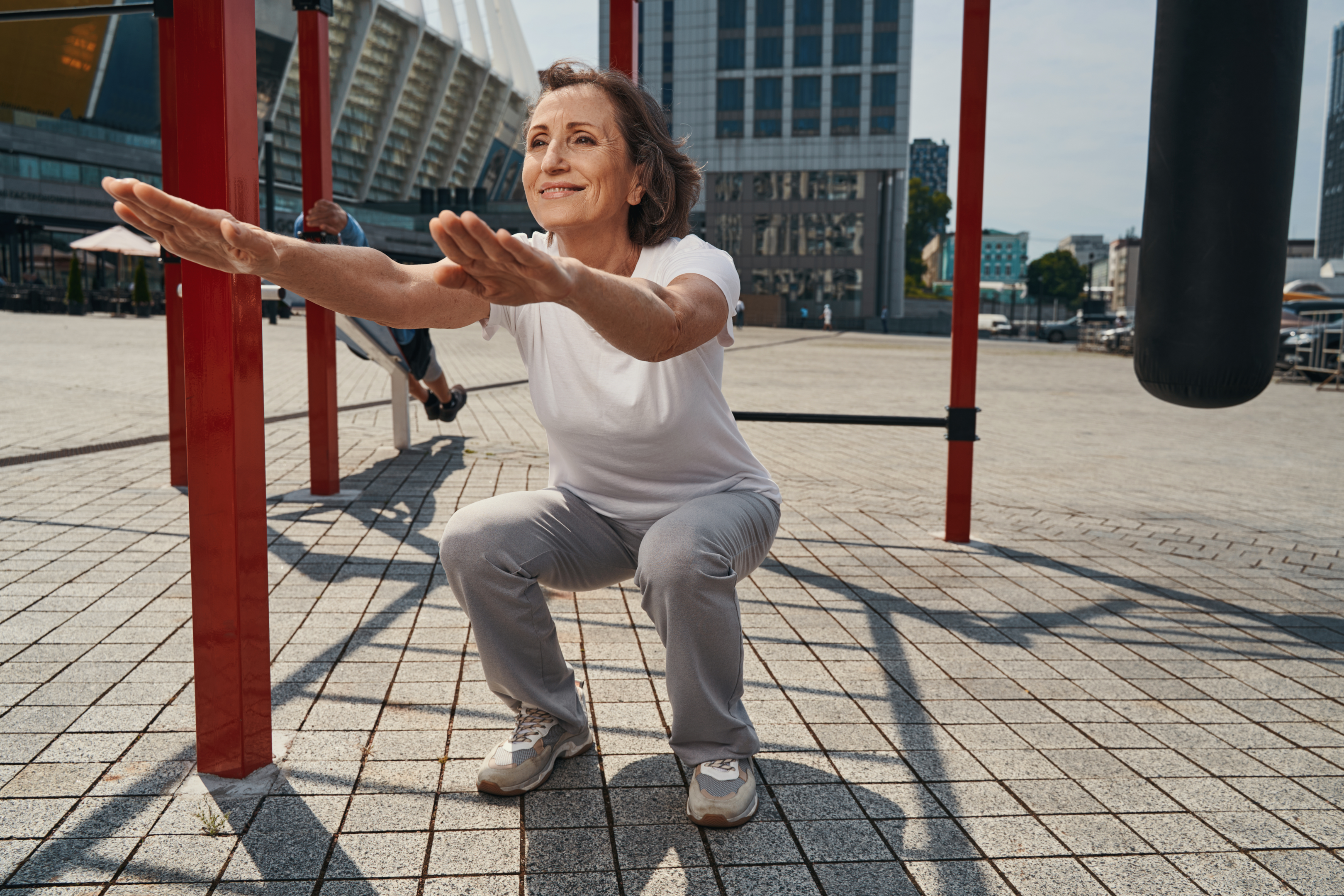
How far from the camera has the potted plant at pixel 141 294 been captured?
96.5ft

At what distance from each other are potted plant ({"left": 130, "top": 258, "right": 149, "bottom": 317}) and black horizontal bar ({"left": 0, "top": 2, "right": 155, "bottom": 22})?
88.1ft

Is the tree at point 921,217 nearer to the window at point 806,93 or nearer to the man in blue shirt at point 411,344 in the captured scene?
the window at point 806,93

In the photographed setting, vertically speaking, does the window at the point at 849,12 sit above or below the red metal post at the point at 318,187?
above

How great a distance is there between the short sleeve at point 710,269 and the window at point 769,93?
67.5 m

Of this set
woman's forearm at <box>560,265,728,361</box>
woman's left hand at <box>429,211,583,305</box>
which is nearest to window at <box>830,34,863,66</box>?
woman's forearm at <box>560,265,728,361</box>

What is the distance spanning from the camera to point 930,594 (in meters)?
4.08

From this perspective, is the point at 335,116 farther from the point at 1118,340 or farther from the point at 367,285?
the point at 367,285

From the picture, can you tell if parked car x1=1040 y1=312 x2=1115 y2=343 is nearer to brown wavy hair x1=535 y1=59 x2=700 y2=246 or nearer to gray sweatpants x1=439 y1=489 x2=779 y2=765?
brown wavy hair x1=535 y1=59 x2=700 y2=246

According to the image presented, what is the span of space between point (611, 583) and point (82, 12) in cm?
402

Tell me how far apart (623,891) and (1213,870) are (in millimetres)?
1178

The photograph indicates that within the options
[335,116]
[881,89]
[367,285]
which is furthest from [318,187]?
[881,89]

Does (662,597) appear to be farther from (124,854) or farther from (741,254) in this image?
(741,254)

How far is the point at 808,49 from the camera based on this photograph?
64.8m

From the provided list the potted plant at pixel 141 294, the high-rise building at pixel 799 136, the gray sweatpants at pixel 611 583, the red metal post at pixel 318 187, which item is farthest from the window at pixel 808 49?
the gray sweatpants at pixel 611 583
